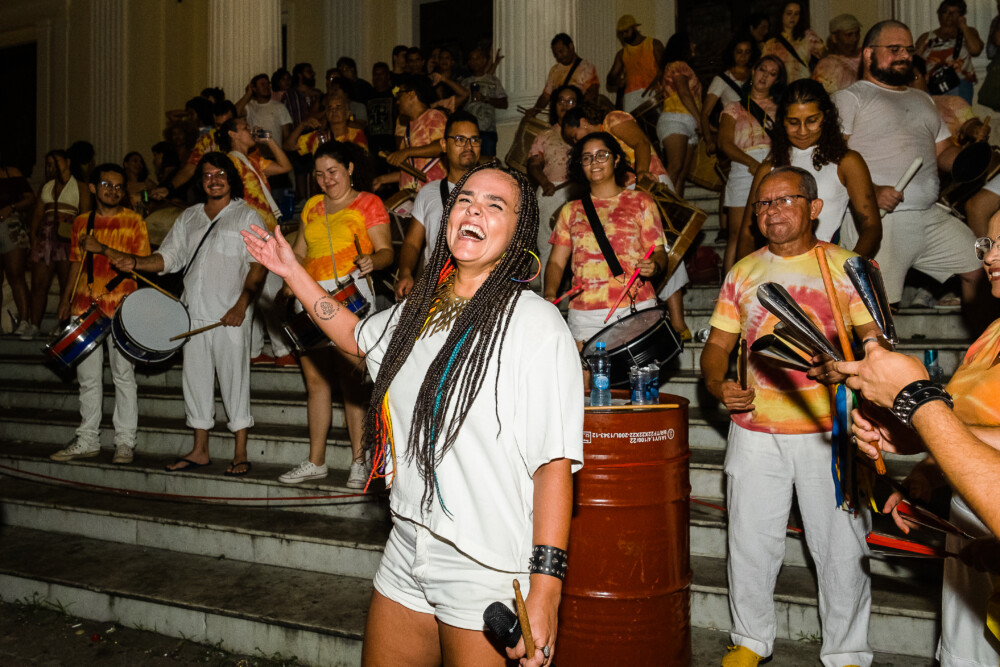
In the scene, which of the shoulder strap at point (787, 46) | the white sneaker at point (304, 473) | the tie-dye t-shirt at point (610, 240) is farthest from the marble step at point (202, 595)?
the shoulder strap at point (787, 46)

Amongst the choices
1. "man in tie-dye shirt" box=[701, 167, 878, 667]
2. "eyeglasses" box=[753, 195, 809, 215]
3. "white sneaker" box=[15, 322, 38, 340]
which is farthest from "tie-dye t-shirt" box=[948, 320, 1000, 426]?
"white sneaker" box=[15, 322, 38, 340]

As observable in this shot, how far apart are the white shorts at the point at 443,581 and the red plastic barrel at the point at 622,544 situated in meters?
1.36

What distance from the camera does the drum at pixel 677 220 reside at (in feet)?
18.9

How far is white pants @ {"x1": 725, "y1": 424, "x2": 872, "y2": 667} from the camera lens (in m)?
3.54

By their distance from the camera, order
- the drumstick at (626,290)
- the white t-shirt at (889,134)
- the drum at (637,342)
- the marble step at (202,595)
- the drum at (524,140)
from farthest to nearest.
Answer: the drum at (524,140), the white t-shirt at (889,134), the drumstick at (626,290), the marble step at (202,595), the drum at (637,342)

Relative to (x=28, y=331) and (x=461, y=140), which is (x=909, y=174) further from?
(x=28, y=331)

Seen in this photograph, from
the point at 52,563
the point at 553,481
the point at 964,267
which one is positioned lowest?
the point at 52,563

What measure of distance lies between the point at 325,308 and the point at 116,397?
473 centimetres

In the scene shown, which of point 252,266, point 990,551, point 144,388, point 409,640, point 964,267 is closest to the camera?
point 990,551

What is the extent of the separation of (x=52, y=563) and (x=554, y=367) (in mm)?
4677

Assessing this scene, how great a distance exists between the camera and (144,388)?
24.5 ft

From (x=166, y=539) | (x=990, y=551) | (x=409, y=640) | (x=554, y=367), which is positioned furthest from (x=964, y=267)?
(x=166, y=539)

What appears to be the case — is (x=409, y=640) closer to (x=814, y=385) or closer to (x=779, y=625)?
(x=814, y=385)

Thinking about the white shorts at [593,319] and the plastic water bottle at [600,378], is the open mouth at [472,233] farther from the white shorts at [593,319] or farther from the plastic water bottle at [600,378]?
the white shorts at [593,319]
